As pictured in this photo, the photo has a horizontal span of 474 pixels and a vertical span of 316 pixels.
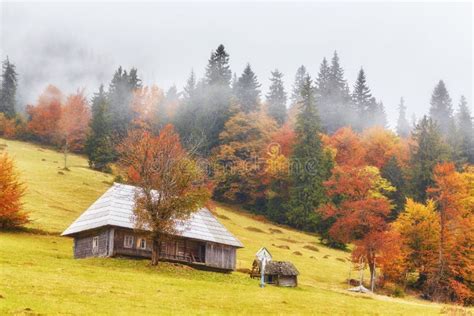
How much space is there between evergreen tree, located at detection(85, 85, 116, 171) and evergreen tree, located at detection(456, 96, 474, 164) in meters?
60.9

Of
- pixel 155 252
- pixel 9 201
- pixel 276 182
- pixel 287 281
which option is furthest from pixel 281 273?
pixel 276 182

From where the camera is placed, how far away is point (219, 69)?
403 feet

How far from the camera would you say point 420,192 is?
8988 centimetres

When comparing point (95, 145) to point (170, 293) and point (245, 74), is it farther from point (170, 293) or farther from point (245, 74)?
point (170, 293)

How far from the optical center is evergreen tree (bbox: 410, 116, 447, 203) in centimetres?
9025

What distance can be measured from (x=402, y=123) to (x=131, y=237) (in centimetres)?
12356

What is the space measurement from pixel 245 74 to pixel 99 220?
80.3 meters

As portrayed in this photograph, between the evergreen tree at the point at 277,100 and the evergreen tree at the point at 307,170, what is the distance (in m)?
18.0

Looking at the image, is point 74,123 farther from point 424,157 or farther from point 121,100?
point 424,157

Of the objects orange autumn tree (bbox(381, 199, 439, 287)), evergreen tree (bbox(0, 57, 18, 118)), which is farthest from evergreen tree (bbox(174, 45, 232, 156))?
orange autumn tree (bbox(381, 199, 439, 287))

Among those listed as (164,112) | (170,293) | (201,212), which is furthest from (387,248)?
(164,112)

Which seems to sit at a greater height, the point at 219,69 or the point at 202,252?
the point at 219,69

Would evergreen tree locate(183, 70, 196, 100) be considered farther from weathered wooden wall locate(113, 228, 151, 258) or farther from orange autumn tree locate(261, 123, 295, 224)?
weathered wooden wall locate(113, 228, 151, 258)

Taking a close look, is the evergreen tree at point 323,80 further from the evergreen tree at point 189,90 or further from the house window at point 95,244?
the house window at point 95,244
